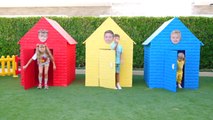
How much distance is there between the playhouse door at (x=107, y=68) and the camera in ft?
28.0

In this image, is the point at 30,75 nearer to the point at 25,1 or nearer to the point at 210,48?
the point at 210,48

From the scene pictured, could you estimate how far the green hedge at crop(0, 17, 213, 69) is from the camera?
496 inches

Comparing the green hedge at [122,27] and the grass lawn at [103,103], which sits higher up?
the green hedge at [122,27]

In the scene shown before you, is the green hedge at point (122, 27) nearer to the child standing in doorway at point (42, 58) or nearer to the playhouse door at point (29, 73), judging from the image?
the playhouse door at point (29, 73)

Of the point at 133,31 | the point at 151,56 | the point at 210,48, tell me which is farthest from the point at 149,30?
the point at 151,56

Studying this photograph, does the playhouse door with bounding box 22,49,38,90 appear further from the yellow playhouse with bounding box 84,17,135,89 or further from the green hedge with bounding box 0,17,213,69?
the green hedge with bounding box 0,17,213,69

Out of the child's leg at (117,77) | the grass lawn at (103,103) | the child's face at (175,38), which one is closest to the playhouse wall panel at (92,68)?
the grass lawn at (103,103)

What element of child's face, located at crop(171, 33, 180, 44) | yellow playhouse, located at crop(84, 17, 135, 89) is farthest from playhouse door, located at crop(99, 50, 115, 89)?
child's face, located at crop(171, 33, 180, 44)

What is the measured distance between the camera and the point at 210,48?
12586 millimetres

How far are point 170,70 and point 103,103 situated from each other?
2628 millimetres

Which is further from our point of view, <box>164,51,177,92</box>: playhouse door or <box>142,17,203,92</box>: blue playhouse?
<box>142,17,203,92</box>: blue playhouse

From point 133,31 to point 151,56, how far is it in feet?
13.9

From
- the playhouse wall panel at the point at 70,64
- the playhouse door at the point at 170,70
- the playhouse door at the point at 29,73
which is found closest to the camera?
the playhouse door at the point at 170,70

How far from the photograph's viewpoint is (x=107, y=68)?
28.4 ft
